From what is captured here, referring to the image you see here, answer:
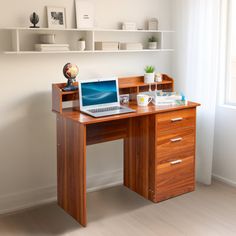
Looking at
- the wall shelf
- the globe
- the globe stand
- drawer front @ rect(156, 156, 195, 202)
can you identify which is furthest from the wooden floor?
the wall shelf

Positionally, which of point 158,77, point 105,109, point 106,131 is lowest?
point 106,131

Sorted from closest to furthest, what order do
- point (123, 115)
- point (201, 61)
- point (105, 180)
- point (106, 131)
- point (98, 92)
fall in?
1. point (123, 115)
2. point (98, 92)
3. point (106, 131)
4. point (201, 61)
5. point (105, 180)

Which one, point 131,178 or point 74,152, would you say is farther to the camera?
point 131,178

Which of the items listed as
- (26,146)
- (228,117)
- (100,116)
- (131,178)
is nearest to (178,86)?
(228,117)

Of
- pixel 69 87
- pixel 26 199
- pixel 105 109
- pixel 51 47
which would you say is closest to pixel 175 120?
pixel 105 109

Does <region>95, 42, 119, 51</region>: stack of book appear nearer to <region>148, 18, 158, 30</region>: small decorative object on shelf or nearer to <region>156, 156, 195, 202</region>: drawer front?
<region>148, 18, 158, 30</region>: small decorative object on shelf

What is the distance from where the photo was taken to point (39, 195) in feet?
11.1

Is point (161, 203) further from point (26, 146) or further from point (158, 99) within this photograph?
point (26, 146)

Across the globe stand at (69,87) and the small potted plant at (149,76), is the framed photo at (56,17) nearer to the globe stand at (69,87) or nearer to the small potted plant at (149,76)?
the globe stand at (69,87)

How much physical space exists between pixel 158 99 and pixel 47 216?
1.34 meters

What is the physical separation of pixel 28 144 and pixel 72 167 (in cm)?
53

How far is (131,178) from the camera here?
11.9 feet

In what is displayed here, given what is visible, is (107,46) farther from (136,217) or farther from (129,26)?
(136,217)

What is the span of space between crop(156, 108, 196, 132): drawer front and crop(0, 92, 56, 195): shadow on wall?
0.94m
